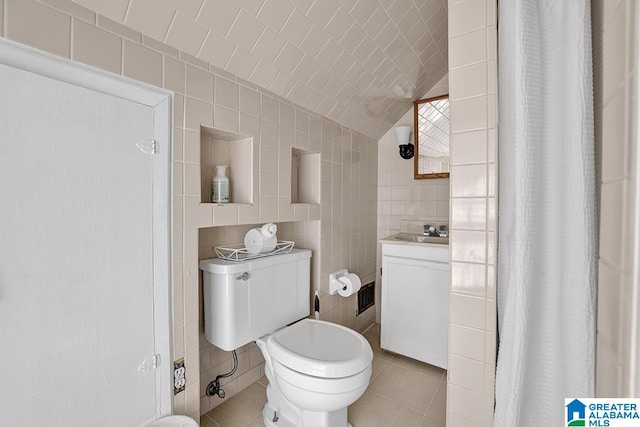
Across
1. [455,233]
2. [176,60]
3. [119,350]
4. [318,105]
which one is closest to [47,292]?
[119,350]

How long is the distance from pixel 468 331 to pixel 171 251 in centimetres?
114

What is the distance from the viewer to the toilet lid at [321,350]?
45.5 inches

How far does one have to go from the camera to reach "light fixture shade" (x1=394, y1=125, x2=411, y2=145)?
2376mm

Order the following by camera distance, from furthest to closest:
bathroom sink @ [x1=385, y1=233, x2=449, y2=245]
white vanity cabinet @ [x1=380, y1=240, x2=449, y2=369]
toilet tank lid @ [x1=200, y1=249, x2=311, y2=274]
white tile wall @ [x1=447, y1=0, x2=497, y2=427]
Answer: bathroom sink @ [x1=385, y1=233, x2=449, y2=245] < white vanity cabinet @ [x1=380, y1=240, x2=449, y2=369] < toilet tank lid @ [x1=200, y1=249, x2=311, y2=274] < white tile wall @ [x1=447, y1=0, x2=497, y2=427]

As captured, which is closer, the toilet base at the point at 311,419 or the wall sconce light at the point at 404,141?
the toilet base at the point at 311,419

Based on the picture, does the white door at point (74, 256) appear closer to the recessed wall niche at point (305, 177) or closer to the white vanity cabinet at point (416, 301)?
the recessed wall niche at point (305, 177)

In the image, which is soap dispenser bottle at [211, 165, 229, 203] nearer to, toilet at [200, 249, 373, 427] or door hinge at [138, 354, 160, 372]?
toilet at [200, 249, 373, 427]

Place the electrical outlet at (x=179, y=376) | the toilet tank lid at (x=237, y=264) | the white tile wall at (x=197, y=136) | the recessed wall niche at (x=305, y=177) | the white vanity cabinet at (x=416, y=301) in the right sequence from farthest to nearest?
the recessed wall niche at (x=305, y=177)
the white vanity cabinet at (x=416, y=301)
the toilet tank lid at (x=237, y=264)
the electrical outlet at (x=179, y=376)
the white tile wall at (x=197, y=136)

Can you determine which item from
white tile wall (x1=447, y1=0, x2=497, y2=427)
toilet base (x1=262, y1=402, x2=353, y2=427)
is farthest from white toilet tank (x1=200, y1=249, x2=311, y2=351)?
white tile wall (x1=447, y1=0, x2=497, y2=427)

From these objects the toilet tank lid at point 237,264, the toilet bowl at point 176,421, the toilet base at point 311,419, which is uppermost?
the toilet tank lid at point 237,264

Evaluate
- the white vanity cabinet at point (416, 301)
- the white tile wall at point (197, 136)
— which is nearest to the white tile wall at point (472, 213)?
the white tile wall at point (197, 136)

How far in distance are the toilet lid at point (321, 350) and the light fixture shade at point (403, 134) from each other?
1.63 meters

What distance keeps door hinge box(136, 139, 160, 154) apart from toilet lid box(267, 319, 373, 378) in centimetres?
100

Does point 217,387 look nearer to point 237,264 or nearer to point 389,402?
point 237,264
